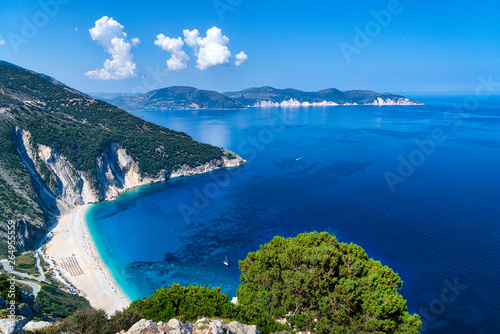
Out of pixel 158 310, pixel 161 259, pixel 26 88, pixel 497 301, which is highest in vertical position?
pixel 26 88

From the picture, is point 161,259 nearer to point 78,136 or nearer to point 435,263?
point 435,263

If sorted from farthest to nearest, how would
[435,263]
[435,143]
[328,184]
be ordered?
[435,143] → [328,184] → [435,263]

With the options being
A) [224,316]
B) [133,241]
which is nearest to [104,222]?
[133,241]

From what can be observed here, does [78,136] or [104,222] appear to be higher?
[78,136]

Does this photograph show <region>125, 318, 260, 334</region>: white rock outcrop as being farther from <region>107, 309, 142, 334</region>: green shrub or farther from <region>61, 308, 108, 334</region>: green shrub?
<region>61, 308, 108, 334</region>: green shrub

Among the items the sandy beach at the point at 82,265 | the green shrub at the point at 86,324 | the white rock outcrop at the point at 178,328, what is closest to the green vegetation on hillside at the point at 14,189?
the sandy beach at the point at 82,265

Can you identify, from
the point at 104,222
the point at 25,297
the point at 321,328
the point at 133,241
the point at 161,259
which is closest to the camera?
the point at 321,328

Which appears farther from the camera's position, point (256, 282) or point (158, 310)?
point (256, 282)
